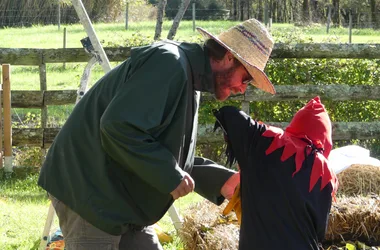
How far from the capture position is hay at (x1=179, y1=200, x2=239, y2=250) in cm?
402

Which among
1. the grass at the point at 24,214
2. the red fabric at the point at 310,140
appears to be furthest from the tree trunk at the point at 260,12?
the red fabric at the point at 310,140

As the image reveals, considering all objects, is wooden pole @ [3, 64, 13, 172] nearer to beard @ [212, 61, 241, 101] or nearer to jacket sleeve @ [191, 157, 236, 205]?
jacket sleeve @ [191, 157, 236, 205]

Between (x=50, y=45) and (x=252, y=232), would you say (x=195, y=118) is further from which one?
(x=50, y=45)

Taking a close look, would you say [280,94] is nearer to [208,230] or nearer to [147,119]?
[208,230]

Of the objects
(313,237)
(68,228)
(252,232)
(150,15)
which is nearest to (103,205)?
(68,228)

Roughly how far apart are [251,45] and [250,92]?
468 cm

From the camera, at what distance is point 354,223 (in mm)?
4484

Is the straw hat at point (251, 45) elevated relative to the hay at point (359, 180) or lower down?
elevated

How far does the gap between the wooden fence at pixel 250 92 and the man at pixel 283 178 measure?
14.5ft

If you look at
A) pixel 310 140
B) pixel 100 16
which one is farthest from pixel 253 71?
pixel 100 16

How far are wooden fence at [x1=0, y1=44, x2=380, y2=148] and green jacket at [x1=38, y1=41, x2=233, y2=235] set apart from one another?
4.66 metres

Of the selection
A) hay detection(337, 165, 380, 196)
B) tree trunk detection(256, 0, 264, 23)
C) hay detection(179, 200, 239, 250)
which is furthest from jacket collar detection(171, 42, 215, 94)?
tree trunk detection(256, 0, 264, 23)

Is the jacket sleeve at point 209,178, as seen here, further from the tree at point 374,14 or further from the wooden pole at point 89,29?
the tree at point 374,14

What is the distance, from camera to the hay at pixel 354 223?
4449mm
